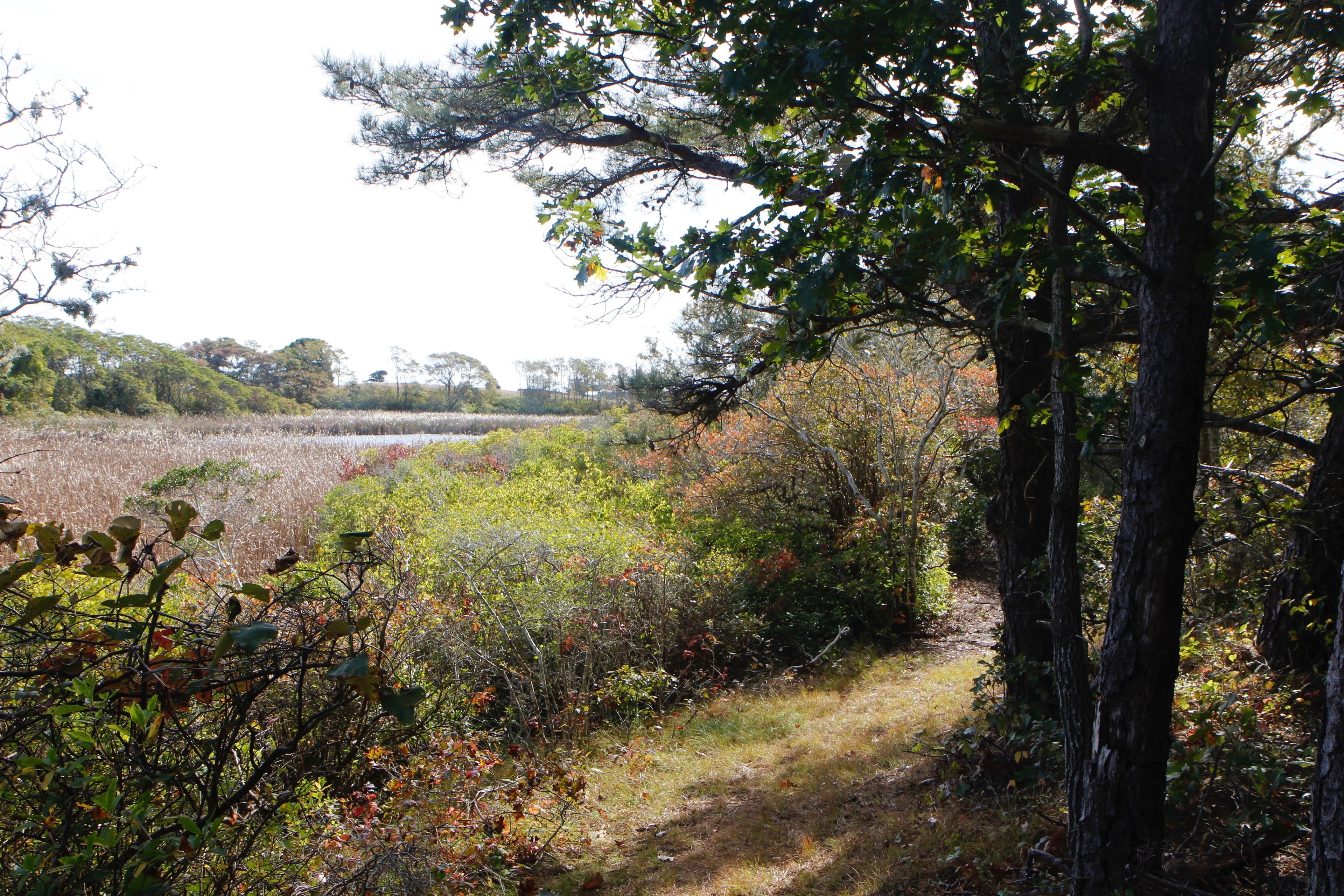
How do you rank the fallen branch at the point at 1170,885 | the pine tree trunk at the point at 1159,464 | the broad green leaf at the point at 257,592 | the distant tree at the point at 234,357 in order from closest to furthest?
the broad green leaf at the point at 257,592
the fallen branch at the point at 1170,885
the pine tree trunk at the point at 1159,464
the distant tree at the point at 234,357

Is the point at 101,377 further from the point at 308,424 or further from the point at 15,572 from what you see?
the point at 15,572

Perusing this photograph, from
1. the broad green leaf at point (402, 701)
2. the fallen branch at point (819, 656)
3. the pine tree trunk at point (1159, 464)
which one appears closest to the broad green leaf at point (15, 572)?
the broad green leaf at point (402, 701)

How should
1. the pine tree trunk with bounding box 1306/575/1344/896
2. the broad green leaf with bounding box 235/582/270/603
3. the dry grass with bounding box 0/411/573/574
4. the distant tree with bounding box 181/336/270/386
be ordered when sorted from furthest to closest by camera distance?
the distant tree with bounding box 181/336/270/386 → the dry grass with bounding box 0/411/573/574 → the pine tree trunk with bounding box 1306/575/1344/896 → the broad green leaf with bounding box 235/582/270/603

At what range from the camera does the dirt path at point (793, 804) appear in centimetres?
388

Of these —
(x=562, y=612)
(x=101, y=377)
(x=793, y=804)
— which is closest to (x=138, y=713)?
(x=793, y=804)

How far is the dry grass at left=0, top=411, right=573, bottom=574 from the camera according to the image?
9484 millimetres

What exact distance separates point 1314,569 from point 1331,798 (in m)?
2.70

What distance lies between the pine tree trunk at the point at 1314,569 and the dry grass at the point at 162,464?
593cm

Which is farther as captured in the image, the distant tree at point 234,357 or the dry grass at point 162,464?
the distant tree at point 234,357

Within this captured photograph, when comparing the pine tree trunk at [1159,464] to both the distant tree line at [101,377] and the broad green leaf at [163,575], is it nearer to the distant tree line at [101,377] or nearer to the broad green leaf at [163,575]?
the broad green leaf at [163,575]

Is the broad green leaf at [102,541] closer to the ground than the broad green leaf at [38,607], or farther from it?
farther from it

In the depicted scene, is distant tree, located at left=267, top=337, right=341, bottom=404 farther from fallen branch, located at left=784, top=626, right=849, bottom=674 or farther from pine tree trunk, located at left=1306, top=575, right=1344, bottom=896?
pine tree trunk, located at left=1306, top=575, right=1344, bottom=896

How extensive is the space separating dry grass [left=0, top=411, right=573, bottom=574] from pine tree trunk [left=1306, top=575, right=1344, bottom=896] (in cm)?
444

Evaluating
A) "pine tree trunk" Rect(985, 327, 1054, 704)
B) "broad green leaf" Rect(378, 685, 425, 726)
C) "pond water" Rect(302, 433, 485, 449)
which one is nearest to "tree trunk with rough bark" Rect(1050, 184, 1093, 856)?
"pine tree trunk" Rect(985, 327, 1054, 704)
